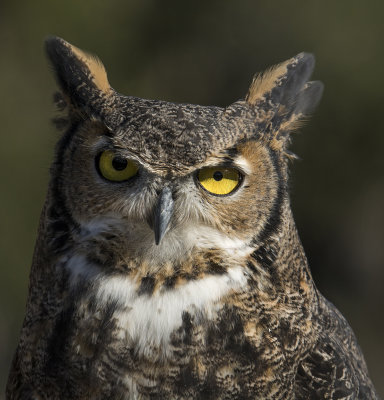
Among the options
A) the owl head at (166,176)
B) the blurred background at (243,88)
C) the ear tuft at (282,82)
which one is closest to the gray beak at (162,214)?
the owl head at (166,176)

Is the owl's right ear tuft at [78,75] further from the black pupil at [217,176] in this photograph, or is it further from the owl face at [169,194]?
the black pupil at [217,176]

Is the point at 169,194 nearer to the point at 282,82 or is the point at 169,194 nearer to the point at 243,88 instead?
the point at 282,82

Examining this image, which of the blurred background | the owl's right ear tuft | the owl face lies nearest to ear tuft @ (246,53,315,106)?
the owl face

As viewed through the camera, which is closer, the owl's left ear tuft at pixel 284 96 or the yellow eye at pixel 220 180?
the yellow eye at pixel 220 180

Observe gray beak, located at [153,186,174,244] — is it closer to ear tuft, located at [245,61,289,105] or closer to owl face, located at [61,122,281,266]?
owl face, located at [61,122,281,266]

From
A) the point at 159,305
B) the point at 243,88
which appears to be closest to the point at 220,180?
the point at 159,305

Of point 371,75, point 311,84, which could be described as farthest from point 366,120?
point 311,84
